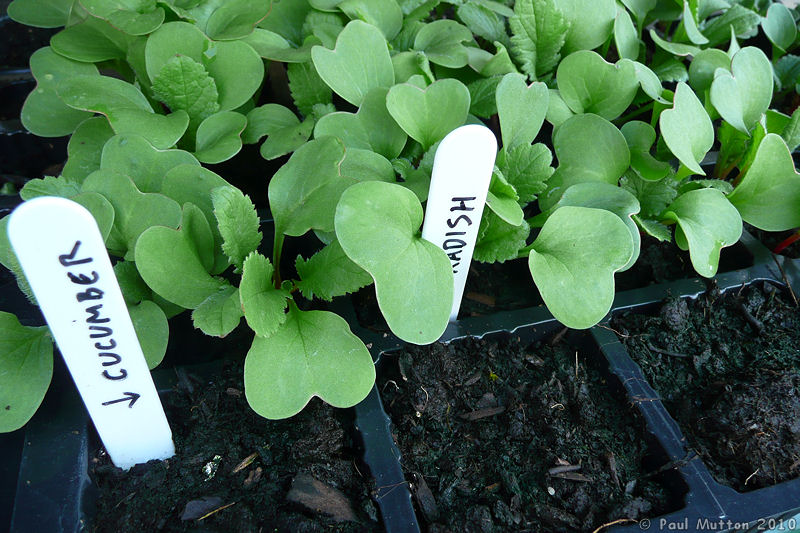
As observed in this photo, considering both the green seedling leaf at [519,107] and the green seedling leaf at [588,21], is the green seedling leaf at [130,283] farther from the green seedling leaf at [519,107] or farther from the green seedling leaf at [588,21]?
the green seedling leaf at [588,21]

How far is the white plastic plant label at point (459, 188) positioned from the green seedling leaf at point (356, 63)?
0.90 feet

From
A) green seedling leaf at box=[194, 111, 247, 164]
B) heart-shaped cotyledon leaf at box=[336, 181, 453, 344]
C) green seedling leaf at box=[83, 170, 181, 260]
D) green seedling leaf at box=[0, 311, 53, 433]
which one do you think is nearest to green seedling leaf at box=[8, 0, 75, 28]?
green seedling leaf at box=[194, 111, 247, 164]

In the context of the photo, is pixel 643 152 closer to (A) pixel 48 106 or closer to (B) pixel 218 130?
(B) pixel 218 130

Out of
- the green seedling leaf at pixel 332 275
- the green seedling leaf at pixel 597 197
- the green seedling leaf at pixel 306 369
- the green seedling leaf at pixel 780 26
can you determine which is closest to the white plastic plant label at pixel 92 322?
the green seedling leaf at pixel 306 369

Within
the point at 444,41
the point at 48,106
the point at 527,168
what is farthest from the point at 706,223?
the point at 48,106

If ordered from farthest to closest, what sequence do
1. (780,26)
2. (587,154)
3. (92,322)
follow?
(780,26) < (587,154) < (92,322)

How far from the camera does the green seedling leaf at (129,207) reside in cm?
69

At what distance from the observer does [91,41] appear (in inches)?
Result: 38.9

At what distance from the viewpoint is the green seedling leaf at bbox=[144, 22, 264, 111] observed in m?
0.88

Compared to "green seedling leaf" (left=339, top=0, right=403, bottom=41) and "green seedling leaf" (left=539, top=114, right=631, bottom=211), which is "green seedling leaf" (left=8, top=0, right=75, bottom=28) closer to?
"green seedling leaf" (left=339, top=0, right=403, bottom=41)

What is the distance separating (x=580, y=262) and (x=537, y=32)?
17.2 inches

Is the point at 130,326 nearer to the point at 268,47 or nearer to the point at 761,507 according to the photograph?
the point at 268,47

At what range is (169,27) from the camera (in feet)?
2.87

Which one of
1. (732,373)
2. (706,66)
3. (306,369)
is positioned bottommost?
(732,373)
